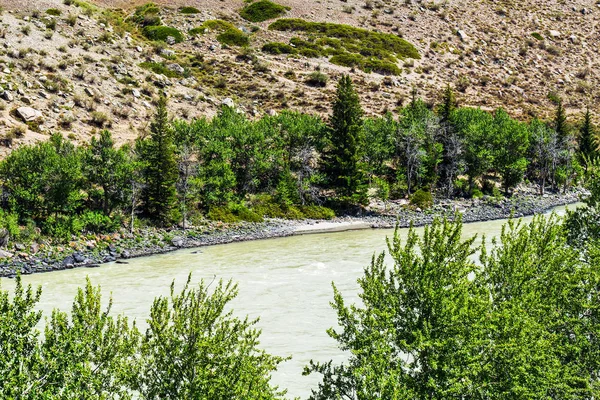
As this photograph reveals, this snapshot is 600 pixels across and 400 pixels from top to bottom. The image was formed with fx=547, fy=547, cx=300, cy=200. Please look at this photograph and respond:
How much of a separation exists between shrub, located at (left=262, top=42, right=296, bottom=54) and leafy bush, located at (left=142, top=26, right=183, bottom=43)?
15564 mm

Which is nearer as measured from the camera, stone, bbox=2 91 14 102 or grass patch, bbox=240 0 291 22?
stone, bbox=2 91 14 102

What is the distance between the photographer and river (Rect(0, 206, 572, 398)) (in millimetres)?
24016

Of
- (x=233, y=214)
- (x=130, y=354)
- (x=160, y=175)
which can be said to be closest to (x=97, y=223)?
(x=160, y=175)

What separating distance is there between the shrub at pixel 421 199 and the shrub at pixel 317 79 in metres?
31.9

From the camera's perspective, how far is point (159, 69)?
8269cm

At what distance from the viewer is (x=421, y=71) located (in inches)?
4006

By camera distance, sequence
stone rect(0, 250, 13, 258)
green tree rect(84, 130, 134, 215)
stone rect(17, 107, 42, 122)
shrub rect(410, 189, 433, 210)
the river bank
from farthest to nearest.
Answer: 1. shrub rect(410, 189, 433, 210)
2. stone rect(17, 107, 42, 122)
3. green tree rect(84, 130, 134, 215)
4. the river bank
5. stone rect(0, 250, 13, 258)

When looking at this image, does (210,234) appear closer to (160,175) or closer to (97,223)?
(160,175)

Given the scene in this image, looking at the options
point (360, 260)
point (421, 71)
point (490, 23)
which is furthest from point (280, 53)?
point (360, 260)

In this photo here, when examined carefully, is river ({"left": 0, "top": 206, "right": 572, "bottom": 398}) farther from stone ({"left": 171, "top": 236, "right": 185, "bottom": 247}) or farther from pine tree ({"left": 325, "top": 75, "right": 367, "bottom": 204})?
pine tree ({"left": 325, "top": 75, "right": 367, "bottom": 204})

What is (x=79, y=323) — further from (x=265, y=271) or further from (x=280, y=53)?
(x=280, y=53)

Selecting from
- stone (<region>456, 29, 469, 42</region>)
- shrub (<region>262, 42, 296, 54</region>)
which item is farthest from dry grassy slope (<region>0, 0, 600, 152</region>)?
shrub (<region>262, 42, 296, 54</region>)

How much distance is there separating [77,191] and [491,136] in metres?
51.9

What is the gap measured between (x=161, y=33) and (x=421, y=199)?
60.0m
